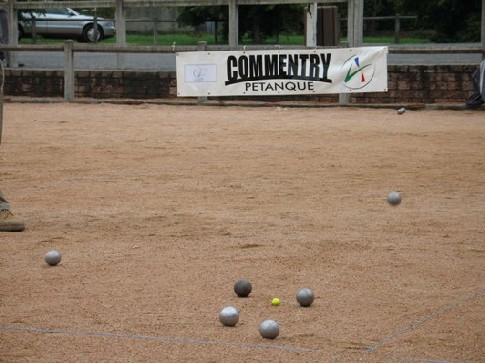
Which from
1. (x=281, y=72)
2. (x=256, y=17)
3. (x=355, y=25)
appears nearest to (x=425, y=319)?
→ (x=281, y=72)

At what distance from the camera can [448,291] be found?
685 centimetres

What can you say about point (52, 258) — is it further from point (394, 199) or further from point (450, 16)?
point (450, 16)

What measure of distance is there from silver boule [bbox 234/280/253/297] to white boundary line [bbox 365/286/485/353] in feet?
3.47

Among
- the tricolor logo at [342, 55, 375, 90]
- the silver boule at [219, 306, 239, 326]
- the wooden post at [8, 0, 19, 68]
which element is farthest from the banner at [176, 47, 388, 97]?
the silver boule at [219, 306, 239, 326]

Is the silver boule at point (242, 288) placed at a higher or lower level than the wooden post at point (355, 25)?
lower

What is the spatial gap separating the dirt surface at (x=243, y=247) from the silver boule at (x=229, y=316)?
5 cm

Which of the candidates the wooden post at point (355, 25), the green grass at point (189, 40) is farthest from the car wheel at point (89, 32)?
the wooden post at point (355, 25)

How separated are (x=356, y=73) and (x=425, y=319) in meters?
15.7

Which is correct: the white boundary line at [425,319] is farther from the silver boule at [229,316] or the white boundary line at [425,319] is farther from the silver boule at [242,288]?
the silver boule at [242,288]

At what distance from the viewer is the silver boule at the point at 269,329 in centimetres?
570

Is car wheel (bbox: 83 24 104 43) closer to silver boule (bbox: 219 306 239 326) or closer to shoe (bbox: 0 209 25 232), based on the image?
shoe (bbox: 0 209 25 232)

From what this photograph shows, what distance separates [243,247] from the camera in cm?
826

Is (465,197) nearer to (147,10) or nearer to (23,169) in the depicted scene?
(23,169)

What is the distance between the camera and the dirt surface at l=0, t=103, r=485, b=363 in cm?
A: 579
